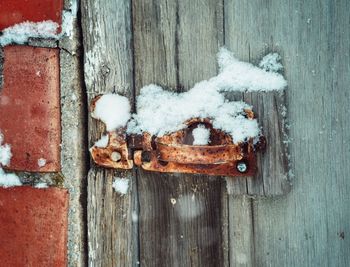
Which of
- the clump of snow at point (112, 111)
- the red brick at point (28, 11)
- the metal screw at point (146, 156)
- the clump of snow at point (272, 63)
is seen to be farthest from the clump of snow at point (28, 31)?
the clump of snow at point (272, 63)

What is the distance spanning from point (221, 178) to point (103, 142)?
212 millimetres

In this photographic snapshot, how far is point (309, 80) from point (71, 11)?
1.36 feet

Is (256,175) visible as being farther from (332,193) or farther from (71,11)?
(71,11)

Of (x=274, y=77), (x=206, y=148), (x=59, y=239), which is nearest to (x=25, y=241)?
(x=59, y=239)

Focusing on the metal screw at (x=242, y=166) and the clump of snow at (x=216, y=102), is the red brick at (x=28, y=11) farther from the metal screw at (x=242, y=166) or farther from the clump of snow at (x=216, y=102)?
the metal screw at (x=242, y=166)

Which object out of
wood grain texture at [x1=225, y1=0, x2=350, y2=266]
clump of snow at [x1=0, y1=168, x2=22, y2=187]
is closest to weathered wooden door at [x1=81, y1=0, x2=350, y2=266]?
wood grain texture at [x1=225, y1=0, x2=350, y2=266]

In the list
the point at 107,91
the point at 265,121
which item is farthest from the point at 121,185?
the point at 265,121

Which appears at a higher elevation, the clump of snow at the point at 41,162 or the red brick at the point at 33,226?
the clump of snow at the point at 41,162

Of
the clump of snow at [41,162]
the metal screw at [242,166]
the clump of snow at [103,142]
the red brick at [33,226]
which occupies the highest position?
the clump of snow at [103,142]

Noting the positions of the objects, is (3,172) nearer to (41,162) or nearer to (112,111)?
(41,162)

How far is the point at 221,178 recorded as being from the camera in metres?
0.71

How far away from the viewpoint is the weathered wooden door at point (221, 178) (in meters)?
0.66

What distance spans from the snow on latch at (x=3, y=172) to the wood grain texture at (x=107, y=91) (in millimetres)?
137

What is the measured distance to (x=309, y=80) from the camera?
0.66 meters
